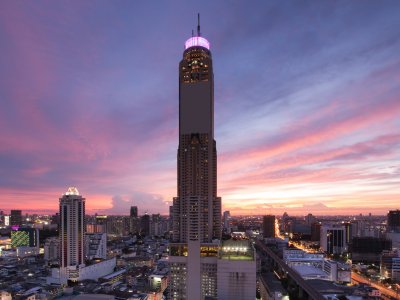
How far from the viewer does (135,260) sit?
43688mm

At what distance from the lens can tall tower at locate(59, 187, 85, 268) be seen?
3418cm

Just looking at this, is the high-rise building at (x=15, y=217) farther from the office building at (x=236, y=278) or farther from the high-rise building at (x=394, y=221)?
the high-rise building at (x=394, y=221)


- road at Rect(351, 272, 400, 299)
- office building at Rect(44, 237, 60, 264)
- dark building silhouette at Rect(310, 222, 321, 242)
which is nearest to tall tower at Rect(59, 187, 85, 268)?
office building at Rect(44, 237, 60, 264)

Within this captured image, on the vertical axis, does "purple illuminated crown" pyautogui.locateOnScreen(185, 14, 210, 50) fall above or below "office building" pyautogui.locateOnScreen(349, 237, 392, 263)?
above

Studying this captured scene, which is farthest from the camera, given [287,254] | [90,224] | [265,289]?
[90,224]

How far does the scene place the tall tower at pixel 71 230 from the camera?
112 ft

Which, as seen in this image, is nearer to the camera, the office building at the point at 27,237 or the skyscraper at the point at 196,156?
the skyscraper at the point at 196,156

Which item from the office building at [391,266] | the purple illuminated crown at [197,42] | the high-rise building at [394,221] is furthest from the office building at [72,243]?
the high-rise building at [394,221]

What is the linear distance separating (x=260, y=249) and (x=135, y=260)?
2141cm

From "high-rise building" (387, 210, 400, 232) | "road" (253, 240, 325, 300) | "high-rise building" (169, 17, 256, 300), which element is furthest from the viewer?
"high-rise building" (387, 210, 400, 232)

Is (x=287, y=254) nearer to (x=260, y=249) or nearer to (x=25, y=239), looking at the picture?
(x=260, y=249)

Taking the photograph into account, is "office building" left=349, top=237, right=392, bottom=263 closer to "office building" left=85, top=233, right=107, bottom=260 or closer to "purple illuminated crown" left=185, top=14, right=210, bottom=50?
"office building" left=85, top=233, right=107, bottom=260

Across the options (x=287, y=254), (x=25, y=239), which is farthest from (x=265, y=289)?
(x=25, y=239)

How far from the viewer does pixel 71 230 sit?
34.6 m
